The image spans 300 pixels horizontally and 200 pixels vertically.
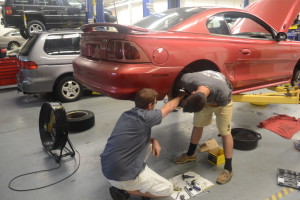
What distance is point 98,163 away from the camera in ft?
8.19

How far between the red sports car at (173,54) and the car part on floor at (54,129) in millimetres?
401

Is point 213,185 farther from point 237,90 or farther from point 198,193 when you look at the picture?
point 237,90

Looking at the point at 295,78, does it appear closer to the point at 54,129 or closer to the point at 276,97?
the point at 276,97

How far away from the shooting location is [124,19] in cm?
2103

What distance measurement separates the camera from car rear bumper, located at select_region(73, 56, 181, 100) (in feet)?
5.96

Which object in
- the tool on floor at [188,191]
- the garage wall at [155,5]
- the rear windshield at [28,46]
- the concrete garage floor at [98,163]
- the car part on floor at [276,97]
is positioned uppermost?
the garage wall at [155,5]

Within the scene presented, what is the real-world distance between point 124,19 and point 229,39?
2005 cm

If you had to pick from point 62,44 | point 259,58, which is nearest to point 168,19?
point 259,58

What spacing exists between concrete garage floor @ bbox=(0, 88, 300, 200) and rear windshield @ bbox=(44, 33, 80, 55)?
132 cm

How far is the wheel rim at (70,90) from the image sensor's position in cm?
472

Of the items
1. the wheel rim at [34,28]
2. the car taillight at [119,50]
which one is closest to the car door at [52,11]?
the wheel rim at [34,28]

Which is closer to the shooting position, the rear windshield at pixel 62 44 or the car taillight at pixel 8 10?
the rear windshield at pixel 62 44

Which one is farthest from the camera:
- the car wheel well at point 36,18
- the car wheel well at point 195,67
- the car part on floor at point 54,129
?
the car wheel well at point 36,18

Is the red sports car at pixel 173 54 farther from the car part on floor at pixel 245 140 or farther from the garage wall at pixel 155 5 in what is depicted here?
the garage wall at pixel 155 5
